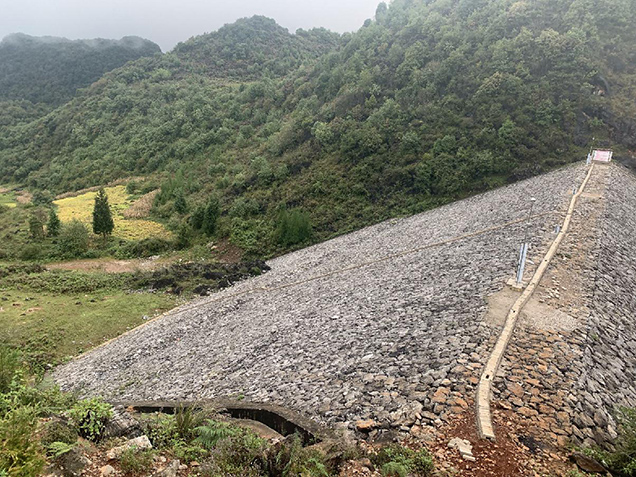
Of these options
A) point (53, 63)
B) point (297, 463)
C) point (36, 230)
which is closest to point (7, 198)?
point (36, 230)

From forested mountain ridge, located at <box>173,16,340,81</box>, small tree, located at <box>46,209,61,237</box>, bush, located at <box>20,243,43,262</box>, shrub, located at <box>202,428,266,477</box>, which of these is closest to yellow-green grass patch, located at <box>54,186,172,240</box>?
small tree, located at <box>46,209,61,237</box>

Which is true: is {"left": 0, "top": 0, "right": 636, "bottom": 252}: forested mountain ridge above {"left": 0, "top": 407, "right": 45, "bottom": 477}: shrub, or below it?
above

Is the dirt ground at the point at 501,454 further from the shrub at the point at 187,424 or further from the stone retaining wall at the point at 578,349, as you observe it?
the shrub at the point at 187,424

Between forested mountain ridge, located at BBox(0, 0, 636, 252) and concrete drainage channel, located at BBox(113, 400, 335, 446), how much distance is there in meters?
25.3

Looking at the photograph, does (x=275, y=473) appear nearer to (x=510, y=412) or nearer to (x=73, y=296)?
(x=510, y=412)

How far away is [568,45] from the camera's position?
42.0m

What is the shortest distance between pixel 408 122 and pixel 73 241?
36.2m

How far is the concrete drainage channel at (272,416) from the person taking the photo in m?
7.62

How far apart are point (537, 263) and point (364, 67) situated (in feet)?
157

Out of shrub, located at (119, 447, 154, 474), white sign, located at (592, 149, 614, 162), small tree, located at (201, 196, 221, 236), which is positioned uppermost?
white sign, located at (592, 149, 614, 162)

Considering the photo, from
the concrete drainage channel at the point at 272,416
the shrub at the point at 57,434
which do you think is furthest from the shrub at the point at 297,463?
the shrub at the point at 57,434

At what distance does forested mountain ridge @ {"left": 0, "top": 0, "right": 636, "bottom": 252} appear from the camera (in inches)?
1433

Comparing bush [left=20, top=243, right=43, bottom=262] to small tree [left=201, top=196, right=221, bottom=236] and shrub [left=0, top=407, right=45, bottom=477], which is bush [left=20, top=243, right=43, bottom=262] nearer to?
small tree [left=201, top=196, right=221, bottom=236]

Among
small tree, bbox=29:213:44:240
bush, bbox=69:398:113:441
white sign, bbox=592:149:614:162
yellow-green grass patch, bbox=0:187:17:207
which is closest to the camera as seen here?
bush, bbox=69:398:113:441
